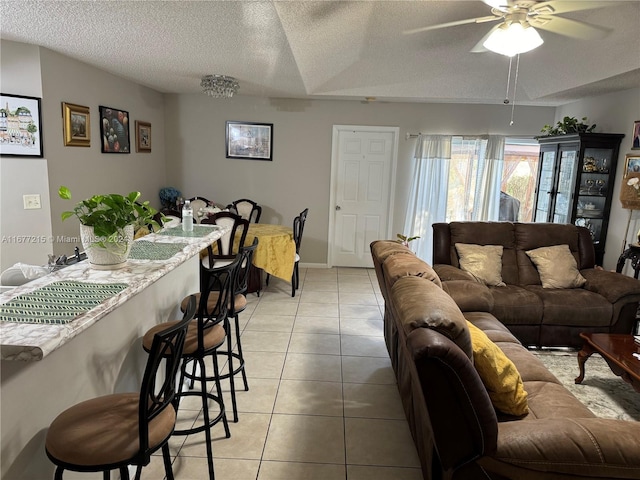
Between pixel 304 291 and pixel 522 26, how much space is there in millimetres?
3516

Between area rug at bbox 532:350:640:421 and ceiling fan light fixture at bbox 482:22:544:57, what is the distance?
2329 mm

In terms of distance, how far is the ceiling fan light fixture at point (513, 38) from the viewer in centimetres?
248

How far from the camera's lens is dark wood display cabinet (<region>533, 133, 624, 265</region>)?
175 inches

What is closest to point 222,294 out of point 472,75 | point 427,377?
point 427,377

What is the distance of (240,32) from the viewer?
116 inches

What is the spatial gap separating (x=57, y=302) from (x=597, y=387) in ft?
11.3

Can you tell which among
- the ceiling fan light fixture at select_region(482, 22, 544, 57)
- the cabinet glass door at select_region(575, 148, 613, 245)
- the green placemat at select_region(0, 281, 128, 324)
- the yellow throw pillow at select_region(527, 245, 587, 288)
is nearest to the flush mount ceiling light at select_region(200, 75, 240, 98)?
the ceiling fan light fixture at select_region(482, 22, 544, 57)

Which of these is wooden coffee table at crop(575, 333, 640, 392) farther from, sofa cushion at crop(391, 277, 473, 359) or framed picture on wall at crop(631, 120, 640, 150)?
framed picture on wall at crop(631, 120, 640, 150)

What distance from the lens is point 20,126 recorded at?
329 centimetres

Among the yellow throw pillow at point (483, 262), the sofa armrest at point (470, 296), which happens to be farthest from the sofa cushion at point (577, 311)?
the sofa armrest at point (470, 296)

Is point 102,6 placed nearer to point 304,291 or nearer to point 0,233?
point 0,233

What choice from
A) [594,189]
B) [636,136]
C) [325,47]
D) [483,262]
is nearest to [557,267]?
[483,262]

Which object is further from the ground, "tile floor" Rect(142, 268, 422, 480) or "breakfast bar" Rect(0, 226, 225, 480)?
"breakfast bar" Rect(0, 226, 225, 480)

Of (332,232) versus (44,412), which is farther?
(332,232)
